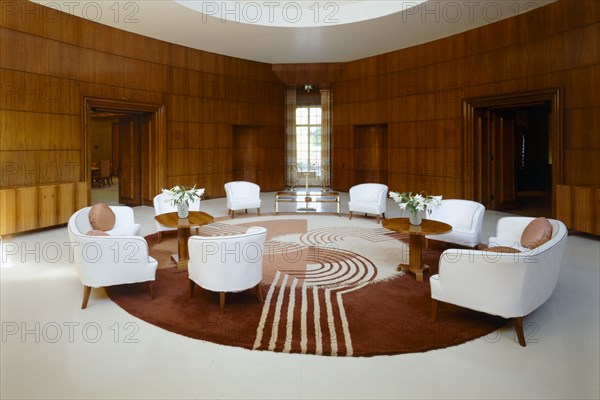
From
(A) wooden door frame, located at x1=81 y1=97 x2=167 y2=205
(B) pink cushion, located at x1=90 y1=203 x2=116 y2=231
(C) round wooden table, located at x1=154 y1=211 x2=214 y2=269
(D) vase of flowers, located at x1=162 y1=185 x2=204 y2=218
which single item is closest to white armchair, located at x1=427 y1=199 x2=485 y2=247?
(C) round wooden table, located at x1=154 y1=211 x2=214 y2=269

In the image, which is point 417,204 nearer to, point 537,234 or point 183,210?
point 537,234

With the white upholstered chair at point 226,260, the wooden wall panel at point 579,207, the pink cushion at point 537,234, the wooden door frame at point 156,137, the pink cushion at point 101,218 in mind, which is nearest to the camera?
the white upholstered chair at point 226,260

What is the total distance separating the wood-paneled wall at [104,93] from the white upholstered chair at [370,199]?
5.15 m

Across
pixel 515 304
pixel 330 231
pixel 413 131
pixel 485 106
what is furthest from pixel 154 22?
pixel 515 304

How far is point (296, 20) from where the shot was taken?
9.75 meters

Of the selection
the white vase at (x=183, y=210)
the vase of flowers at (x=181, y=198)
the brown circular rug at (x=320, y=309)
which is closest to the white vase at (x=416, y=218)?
the brown circular rug at (x=320, y=309)

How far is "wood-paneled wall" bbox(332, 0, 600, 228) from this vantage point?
7.27 meters

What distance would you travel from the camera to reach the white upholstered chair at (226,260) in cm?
372

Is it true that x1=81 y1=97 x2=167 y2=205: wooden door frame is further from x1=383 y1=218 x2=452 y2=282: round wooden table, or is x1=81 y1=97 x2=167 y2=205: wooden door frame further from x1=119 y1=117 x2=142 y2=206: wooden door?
x1=383 y1=218 x2=452 y2=282: round wooden table

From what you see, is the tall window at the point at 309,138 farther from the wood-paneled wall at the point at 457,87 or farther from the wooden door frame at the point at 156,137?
the wooden door frame at the point at 156,137

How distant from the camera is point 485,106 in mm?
9453

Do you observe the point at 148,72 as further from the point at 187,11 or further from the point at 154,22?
the point at 187,11

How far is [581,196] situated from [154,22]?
31.1 feet

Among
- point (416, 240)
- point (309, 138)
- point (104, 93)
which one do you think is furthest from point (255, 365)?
point (309, 138)
